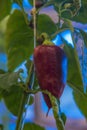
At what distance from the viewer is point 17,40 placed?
2.27ft

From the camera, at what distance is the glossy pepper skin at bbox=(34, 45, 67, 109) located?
507 millimetres

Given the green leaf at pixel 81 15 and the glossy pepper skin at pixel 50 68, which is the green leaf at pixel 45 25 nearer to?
the green leaf at pixel 81 15

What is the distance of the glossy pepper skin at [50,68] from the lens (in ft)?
1.66

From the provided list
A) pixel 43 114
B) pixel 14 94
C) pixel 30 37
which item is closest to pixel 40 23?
pixel 30 37

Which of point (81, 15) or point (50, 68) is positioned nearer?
point (50, 68)

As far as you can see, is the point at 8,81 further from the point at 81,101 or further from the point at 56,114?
the point at 81,101

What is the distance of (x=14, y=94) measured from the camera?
0.67 m

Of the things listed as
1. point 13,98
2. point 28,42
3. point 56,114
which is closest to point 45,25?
point 28,42

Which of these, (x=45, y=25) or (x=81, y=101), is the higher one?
(x=45, y=25)

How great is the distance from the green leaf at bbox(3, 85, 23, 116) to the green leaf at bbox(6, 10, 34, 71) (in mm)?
54

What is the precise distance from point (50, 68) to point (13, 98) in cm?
20

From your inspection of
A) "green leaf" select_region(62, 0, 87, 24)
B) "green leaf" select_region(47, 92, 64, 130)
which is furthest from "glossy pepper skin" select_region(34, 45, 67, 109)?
"green leaf" select_region(62, 0, 87, 24)

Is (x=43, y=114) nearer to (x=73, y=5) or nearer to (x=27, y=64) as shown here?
(x=27, y=64)

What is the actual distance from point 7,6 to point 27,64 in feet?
0.53
